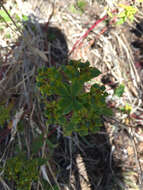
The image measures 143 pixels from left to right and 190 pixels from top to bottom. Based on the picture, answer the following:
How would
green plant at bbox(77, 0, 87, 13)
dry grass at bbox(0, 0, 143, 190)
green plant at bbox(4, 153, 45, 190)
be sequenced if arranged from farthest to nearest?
green plant at bbox(77, 0, 87, 13), dry grass at bbox(0, 0, 143, 190), green plant at bbox(4, 153, 45, 190)

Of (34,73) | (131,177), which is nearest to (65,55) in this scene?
(34,73)

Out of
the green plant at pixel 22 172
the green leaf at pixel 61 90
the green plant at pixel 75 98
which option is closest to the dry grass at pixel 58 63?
the green plant at pixel 22 172

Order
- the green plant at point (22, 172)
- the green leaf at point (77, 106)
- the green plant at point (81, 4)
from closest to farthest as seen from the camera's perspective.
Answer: the green leaf at point (77, 106)
the green plant at point (22, 172)
the green plant at point (81, 4)

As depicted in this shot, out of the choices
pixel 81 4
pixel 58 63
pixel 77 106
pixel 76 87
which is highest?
pixel 81 4

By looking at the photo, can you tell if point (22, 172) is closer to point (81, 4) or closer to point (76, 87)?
point (76, 87)

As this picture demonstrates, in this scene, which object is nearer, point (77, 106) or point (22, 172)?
point (77, 106)

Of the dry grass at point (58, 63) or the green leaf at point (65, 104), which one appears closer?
the green leaf at point (65, 104)

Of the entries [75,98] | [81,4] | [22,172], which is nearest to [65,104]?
[75,98]

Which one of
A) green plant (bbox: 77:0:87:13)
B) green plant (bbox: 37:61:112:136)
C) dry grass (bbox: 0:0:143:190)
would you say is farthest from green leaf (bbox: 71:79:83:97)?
green plant (bbox: 77:0:87:13)

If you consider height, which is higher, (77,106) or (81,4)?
(81,4)

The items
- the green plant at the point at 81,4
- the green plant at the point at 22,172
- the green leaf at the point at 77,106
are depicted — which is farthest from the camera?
the green plant at the point at 81,4

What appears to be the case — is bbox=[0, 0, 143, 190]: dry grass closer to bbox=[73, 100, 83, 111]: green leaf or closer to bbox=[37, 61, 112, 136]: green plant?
bbox=[37, 61, 112, 136]: green plant

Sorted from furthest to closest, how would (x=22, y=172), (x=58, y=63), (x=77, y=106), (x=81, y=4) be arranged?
(x=81, y=4) → (x=58, y=63) → (x=22, y=172) → (x=77, y=106)

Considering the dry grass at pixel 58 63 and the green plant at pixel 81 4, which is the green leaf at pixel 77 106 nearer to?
the dry grass at pixel 58 63
